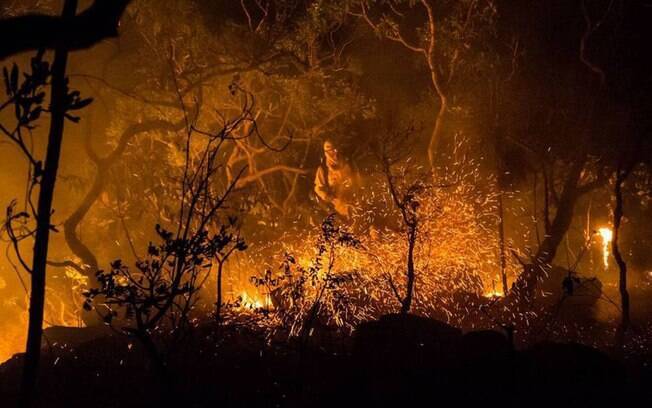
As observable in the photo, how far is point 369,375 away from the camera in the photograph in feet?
24.5

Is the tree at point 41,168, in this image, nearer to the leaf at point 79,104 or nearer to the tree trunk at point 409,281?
the leaf at point 79,104

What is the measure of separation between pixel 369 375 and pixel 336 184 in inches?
385

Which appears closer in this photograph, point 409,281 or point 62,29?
point 62,29

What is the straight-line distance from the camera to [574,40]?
1476 centimetres

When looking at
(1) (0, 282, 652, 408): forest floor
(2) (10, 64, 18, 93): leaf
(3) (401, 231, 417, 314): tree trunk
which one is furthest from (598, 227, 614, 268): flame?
(2) (10, 64, 18, 93): leaf

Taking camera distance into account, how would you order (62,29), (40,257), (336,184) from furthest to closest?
(336,184)
(40,257)
(62,29)

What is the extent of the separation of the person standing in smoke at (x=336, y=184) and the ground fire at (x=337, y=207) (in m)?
0.09

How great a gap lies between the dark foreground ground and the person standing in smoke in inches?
276

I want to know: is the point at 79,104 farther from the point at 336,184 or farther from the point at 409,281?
the point at 336,184

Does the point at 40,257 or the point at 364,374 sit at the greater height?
the point at 40,257

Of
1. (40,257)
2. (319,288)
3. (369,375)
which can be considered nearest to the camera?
(40,257)

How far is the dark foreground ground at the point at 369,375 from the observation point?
6.85 m

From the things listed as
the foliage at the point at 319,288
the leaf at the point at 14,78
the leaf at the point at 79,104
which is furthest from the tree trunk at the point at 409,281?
the leaf at the point at 14,78

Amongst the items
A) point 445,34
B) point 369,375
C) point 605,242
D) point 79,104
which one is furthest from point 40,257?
point 605,242
